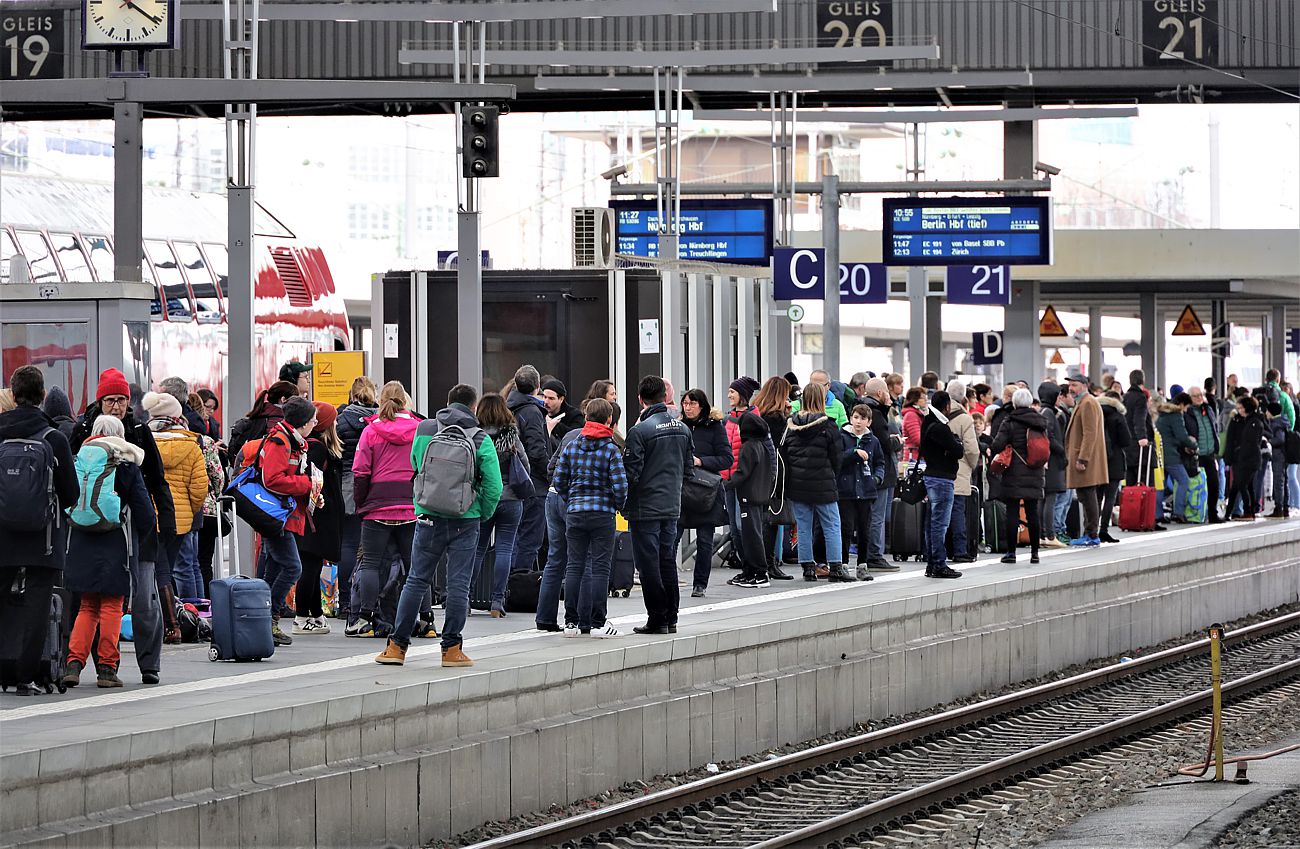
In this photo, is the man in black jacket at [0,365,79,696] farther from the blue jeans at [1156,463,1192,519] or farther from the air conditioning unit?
the blue jeans at [1156,463,1192,519]

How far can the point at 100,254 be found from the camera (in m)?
25.3

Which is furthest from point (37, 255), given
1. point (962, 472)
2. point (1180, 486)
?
point (1180, 486)

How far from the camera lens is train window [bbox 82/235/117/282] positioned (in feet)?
82.1

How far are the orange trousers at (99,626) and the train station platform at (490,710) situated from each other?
22 centimetres

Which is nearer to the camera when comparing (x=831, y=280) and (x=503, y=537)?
(x=503, y=537)

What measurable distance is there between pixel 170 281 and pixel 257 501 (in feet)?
45.7

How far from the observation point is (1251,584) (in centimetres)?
2320

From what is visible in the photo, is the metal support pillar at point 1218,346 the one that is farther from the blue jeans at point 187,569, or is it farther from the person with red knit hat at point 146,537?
the person with red knit hat at point 146,537

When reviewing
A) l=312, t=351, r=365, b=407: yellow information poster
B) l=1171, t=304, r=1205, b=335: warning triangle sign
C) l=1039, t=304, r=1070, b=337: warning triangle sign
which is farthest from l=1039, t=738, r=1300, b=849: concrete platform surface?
l=1039, t=304, r=1070, b=337: warning triangle sign

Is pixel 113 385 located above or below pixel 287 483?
above

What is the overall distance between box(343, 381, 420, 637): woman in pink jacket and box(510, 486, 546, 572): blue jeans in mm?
1714

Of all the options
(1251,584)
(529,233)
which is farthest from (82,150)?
(1251,584)

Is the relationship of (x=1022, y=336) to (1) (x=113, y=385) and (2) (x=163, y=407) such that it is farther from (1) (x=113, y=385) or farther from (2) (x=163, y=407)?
(1) (x=113, y=385)

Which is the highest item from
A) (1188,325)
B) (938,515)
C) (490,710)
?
(1188,325)
